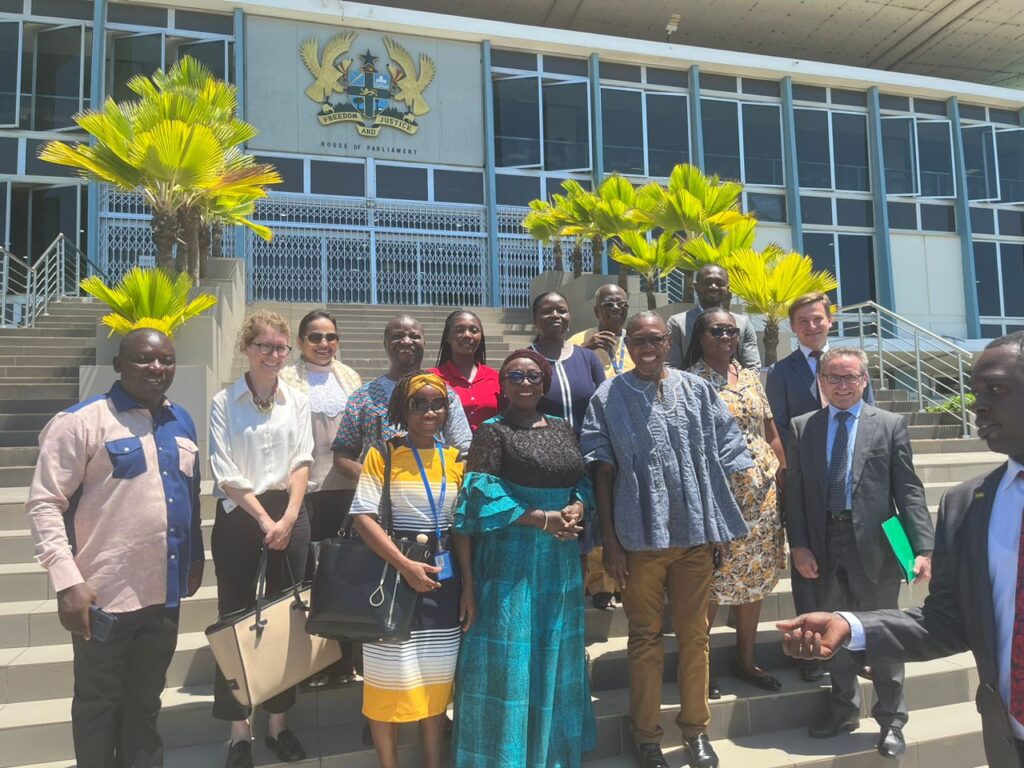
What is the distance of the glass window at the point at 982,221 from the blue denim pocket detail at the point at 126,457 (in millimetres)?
21065

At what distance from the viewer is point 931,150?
1825 centimetres

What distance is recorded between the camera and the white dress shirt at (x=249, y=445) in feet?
10.1

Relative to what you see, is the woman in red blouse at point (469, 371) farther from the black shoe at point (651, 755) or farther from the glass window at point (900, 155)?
the glass window at point (900, 155)

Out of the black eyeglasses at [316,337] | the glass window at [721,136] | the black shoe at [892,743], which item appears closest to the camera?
the black shoe at [892,743]

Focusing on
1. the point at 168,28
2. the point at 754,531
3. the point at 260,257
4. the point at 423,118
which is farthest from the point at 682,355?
the point at 168,28

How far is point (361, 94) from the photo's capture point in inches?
582

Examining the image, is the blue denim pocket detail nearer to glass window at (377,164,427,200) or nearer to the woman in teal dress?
the woman in teal dress

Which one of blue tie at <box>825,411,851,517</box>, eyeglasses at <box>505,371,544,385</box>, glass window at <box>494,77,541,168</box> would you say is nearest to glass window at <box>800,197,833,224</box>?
glass window at <box>494,77,541,168</box>

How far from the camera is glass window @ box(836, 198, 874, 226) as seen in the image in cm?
1772

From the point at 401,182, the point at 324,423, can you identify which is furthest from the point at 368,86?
the point at 324,423

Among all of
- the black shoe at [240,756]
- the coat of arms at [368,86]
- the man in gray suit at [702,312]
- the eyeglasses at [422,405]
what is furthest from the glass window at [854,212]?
the black shoe at [240,756]

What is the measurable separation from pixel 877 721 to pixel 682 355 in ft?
6.80

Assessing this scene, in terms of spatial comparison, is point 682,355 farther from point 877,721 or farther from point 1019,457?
point 1019,457

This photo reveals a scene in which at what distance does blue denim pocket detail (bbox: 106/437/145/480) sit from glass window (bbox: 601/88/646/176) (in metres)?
14.9
